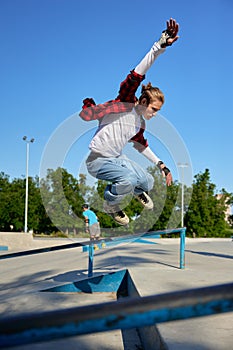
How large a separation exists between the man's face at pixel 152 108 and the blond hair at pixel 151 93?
0.10ft

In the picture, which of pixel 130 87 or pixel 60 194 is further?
pixel 60 194

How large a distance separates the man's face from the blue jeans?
1.64 feet

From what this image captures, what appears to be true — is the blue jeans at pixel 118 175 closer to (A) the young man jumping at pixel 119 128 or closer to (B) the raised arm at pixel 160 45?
(A) the young man jumping at pixel 119 128

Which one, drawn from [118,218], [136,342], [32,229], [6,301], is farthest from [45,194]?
[32,229]

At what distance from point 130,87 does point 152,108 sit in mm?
340

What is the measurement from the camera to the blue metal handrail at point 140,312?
1.03 meters

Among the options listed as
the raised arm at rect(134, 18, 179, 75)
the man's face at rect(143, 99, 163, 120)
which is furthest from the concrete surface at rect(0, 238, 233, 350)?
the raised arm at rect(134, 18, 179, 75)

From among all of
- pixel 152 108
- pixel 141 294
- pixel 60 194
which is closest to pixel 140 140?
pixel 152 108

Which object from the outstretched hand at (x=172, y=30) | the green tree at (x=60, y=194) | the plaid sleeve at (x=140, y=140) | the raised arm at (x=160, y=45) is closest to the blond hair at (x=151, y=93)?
the raised arm at (x=160, y=45)

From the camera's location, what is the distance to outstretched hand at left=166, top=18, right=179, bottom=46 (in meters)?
3.09

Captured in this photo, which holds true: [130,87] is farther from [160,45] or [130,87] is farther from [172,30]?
[172,30]

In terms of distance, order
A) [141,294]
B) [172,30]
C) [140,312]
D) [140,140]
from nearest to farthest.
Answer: [140,312] < [172,30] < [141,294] < [140,140]

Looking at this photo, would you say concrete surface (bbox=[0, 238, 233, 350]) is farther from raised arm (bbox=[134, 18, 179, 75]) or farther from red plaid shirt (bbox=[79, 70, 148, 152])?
raised arm (bbox=[134, 18, 179, 75])

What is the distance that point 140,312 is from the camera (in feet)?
3.47
